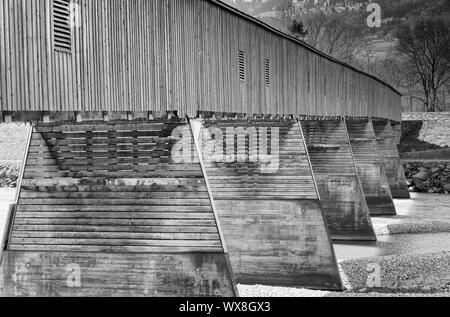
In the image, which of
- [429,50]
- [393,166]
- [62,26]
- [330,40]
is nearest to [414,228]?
[393,166]

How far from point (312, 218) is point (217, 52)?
5.93 m

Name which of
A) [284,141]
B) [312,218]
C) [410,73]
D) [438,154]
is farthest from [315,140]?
[410,73]

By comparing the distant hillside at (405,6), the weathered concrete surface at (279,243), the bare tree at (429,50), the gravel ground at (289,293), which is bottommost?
the gravel ground at (289,293)

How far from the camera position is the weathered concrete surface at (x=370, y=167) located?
35.7m

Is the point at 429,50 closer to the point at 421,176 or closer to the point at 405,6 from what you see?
the point at 421,176

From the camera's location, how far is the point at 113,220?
14.2 m

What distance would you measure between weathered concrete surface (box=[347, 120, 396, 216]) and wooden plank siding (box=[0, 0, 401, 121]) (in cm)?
1161

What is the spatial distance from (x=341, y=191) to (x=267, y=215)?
9.19m

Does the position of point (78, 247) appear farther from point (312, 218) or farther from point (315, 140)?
point (315, 140)

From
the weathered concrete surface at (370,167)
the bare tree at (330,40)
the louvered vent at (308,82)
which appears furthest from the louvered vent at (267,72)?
the bare tree at (330,40)

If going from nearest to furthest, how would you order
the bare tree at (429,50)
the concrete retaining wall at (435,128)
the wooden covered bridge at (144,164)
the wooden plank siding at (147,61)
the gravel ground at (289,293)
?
the wooden plank siding at (147,61) < the wooden covered bridge at (144,164) < the gravel ground at (289,293) < the concrete retaining wall at (435,128) < the bare tree at (429,50)

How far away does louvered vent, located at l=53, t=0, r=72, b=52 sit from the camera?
1144cm

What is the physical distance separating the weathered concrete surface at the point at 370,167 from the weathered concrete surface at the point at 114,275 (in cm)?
2294

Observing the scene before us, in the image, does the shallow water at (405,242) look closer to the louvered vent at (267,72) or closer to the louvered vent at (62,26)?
the louvered vent at (267,72)
